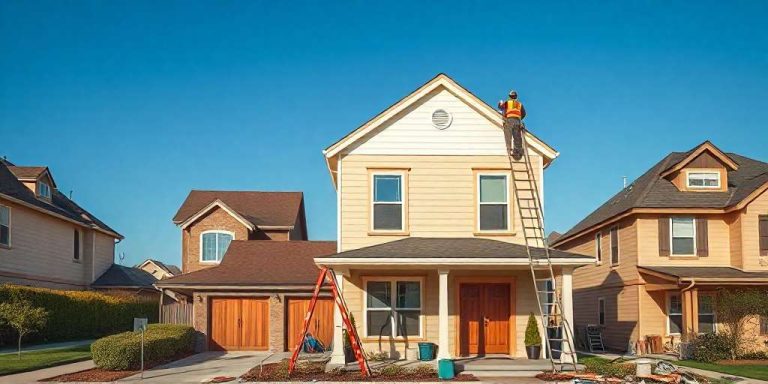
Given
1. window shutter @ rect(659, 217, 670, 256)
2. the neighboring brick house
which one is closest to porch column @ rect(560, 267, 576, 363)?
window shutter @ rect(659, 217, 670, 256)

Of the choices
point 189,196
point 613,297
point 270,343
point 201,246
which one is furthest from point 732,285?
point 189,196

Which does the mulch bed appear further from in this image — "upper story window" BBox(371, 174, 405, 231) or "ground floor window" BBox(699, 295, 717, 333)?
"ground floor window" BBox(699, 295, 717, 333)

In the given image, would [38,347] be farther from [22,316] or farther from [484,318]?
[484,318]

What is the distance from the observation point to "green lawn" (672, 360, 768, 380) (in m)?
19.1

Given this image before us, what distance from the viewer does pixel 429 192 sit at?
21.3 m

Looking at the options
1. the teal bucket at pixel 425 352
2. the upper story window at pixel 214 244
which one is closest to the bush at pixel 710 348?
the teal bucket at pixel 425 352

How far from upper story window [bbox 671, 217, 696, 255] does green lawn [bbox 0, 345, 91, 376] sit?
1981 cm

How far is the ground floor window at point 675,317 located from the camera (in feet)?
85.6

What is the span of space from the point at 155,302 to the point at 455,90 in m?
26.4

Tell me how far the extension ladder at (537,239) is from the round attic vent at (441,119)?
1.69 meters

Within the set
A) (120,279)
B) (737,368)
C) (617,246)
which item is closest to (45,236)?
(120,279)

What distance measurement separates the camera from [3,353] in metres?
24.7

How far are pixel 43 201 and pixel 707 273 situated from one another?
29.1 meters

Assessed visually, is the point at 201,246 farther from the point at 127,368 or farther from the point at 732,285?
the point at 732,285
